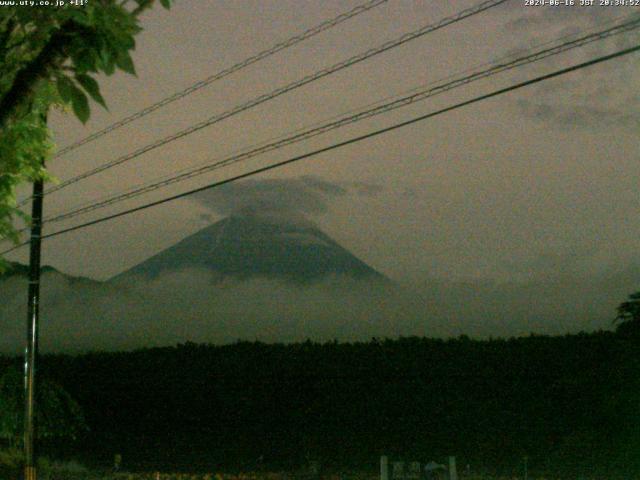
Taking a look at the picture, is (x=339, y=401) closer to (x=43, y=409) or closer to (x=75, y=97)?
(x=43, y=409)

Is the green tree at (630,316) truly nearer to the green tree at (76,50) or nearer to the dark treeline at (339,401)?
the dark treeline at (339,401)

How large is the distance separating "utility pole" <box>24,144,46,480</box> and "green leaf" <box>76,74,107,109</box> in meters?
15.7

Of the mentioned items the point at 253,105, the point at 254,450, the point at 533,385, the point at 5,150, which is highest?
the point at 253,105

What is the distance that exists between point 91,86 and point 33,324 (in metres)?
16.2

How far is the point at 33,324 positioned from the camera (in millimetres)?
19844

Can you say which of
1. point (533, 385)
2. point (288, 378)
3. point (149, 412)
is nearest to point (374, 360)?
point (288, 378)

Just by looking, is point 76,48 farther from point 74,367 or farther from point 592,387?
point 74,367

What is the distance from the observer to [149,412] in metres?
32.6

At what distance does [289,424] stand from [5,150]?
81.3 ft

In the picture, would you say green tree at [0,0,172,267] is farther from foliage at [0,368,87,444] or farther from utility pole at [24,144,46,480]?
foliage at [0,368,87,444]

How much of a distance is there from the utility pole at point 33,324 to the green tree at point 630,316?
13037 millimetres

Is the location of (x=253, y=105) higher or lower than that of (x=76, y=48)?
higher

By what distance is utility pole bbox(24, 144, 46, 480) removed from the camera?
1977 cm

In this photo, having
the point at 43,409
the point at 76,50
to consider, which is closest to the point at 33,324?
the point at 43,409
